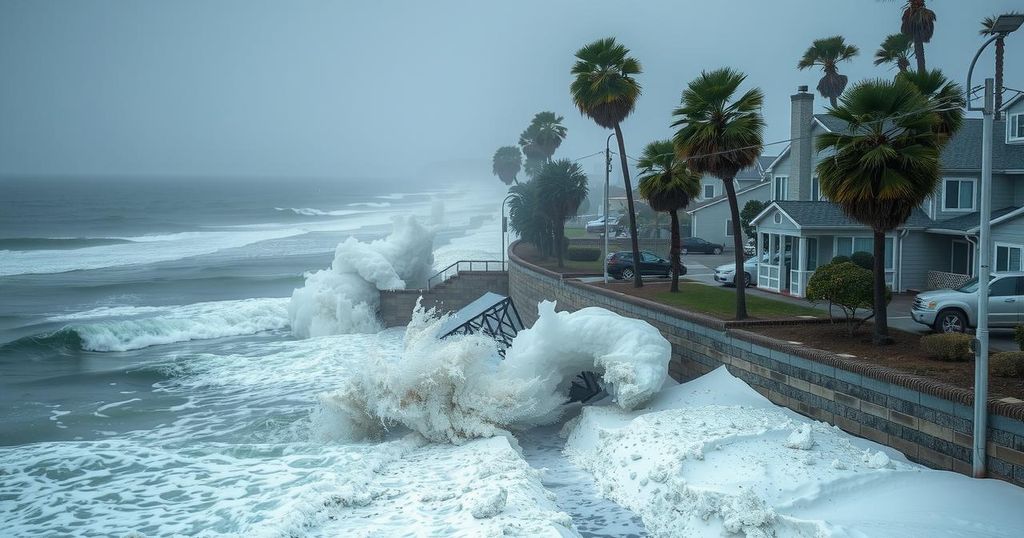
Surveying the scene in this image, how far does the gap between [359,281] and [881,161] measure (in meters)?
28.7

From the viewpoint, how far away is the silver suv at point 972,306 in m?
17.2

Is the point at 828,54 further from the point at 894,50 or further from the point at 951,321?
the point at 951,321

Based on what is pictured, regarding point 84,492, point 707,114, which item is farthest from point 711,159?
point 84,492

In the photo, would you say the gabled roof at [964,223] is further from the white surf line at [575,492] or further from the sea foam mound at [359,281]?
the sea foam mound at [359,281]

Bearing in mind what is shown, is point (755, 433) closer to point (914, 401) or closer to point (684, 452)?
point (684, 452)

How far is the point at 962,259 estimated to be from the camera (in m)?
25.0

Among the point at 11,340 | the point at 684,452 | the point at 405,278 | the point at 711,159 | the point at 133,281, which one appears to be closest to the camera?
the point at 684,452

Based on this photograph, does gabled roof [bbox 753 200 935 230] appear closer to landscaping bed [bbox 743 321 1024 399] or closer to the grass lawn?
the grass lawn

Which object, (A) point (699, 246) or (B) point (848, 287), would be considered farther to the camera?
(A) point (699, 246)

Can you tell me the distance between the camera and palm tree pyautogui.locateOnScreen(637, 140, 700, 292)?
26.2 meters

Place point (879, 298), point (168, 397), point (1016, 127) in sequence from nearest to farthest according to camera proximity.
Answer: point (879, 298) → point (168, 397) → point (1016, 127)

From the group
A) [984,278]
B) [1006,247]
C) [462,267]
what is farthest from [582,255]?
[984,278]

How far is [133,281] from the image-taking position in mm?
53312

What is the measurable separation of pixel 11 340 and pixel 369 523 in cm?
2809
